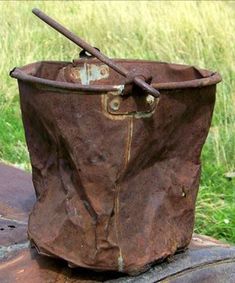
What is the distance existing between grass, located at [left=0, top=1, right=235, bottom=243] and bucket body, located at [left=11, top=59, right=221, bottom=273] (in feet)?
5.59

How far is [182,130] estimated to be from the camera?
156 cm

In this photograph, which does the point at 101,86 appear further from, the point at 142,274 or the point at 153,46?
the point at 153,46

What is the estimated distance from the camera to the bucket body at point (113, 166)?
1.43m

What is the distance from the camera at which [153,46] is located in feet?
20.0

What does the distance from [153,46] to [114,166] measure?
473cm

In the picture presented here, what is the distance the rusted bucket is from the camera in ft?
4.70

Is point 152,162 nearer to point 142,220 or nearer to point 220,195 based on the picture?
point 142,220

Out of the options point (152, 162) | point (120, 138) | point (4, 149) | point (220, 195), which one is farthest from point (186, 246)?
point (4, 149)

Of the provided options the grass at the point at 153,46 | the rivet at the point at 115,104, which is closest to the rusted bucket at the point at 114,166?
the rivet at the point at 115,104

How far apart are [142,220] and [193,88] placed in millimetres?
295

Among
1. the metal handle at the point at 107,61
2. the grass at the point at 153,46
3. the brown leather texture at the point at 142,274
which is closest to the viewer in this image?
the metal handle at the point at 107,61

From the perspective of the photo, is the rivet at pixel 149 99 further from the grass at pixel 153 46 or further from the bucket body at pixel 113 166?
the grass at pixel 153 46

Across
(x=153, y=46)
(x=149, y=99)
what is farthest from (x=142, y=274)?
(x=153, y=46)

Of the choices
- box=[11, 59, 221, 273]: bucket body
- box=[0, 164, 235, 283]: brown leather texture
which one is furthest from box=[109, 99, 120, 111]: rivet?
box=[0, 164, 235, 283]: brown leather texture
